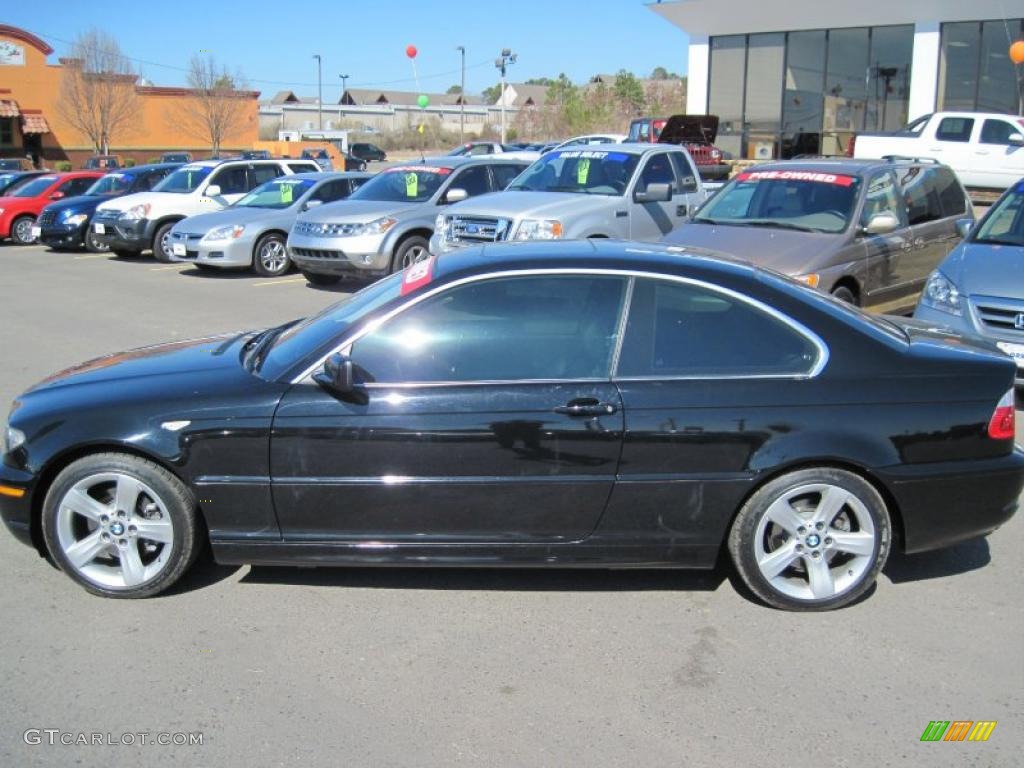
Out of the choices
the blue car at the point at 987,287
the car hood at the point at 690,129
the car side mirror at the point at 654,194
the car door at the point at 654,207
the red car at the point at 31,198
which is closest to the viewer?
the blue car at the point at 987,287

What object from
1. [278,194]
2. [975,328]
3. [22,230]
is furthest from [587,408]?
[22,230]

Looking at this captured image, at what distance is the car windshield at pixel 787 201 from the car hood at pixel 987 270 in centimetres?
115

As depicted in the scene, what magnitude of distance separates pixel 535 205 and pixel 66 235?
12199 mm

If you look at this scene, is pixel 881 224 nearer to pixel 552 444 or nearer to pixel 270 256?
pixel 552 444

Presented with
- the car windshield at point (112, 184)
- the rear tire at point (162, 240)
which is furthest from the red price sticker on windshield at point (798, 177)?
the car windshield at point (112, 184)

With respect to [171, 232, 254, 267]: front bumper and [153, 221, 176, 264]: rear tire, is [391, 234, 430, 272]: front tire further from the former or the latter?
[153, 221, 176, 264]: rear tire

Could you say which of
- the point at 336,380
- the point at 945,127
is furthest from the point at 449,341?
the point at 945,127

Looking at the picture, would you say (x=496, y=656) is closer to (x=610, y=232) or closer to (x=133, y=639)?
(x=133, y=639)

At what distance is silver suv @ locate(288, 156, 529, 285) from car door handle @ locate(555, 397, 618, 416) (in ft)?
29.8

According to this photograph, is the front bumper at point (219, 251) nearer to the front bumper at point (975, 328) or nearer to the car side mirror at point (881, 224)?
the car side mirror at point (881, 224)

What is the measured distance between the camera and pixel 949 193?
1005 centimetres

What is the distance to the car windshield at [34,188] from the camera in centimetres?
2164

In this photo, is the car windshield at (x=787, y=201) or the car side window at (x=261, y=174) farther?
the car side window at (x=261, y=174)

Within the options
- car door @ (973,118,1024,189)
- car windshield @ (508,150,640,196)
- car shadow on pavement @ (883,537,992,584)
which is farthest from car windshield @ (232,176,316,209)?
car door @ (973,118,1024,189)
